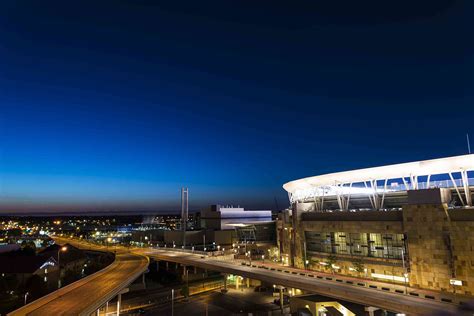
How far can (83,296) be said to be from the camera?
4612cm

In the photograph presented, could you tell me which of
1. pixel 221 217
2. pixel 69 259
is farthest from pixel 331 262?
pixel 69 259

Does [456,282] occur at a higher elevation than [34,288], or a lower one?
higher

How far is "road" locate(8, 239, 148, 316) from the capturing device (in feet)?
129

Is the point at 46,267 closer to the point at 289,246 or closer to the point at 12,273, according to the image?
the point at 12,273

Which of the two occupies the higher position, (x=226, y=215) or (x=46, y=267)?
(x=226, y=215)

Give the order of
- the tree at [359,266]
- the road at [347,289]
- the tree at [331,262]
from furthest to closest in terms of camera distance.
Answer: the tree at [331,262] → the tree at [359,266] → the road at [347,289]

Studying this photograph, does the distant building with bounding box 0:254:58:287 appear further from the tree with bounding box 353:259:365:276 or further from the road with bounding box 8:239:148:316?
the tree with bounding box 353:259:365:276

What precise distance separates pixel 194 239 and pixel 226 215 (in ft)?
56.4

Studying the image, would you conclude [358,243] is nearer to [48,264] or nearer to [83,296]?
[83,296]

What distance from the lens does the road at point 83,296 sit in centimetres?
3921

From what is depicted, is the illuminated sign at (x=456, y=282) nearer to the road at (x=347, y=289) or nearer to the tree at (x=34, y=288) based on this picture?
the road at (x=347, y=289)

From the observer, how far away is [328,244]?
70.2 metres

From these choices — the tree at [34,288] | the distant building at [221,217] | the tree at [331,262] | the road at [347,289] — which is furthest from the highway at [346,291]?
the distant building at [221,217]

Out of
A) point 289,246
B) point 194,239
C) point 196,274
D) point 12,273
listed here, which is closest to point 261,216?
point 194,239
